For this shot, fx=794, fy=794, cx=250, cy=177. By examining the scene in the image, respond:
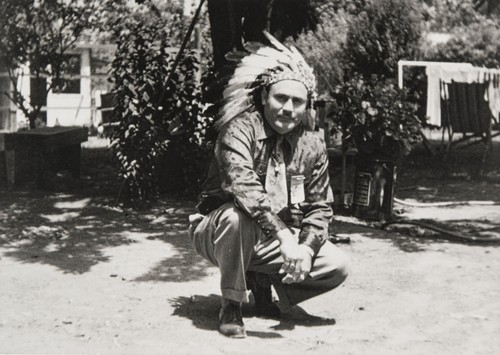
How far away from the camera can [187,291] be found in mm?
5523

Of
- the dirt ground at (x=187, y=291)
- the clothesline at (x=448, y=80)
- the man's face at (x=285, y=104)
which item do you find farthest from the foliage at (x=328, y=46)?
the man's face at (x=285, y=104)

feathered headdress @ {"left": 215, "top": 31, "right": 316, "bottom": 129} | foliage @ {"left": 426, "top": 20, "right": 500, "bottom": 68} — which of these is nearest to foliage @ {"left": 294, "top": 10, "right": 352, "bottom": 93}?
foliage @ {"left": 426, "top": 20, "right": 500, "bottom": 68}

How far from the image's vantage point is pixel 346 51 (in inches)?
624

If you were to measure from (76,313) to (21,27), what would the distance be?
12.5 m

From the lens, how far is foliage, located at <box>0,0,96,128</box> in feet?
51.7

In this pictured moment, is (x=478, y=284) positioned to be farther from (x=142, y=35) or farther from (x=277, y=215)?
(x=142, y=35)

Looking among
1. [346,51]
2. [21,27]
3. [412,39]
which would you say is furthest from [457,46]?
[21,27]

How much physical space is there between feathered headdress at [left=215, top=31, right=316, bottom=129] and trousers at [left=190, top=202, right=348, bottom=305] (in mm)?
621

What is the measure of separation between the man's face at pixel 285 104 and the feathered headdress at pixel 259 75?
4 cm

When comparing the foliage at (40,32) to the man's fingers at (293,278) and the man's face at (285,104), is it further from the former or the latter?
the man's fingers at (293,278)

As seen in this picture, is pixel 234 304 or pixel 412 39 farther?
pixel 412 39

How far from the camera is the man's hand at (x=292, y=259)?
4.20m

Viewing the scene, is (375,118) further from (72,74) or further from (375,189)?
(72,74)

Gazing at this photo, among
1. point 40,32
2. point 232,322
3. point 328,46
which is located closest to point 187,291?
point 232,322
